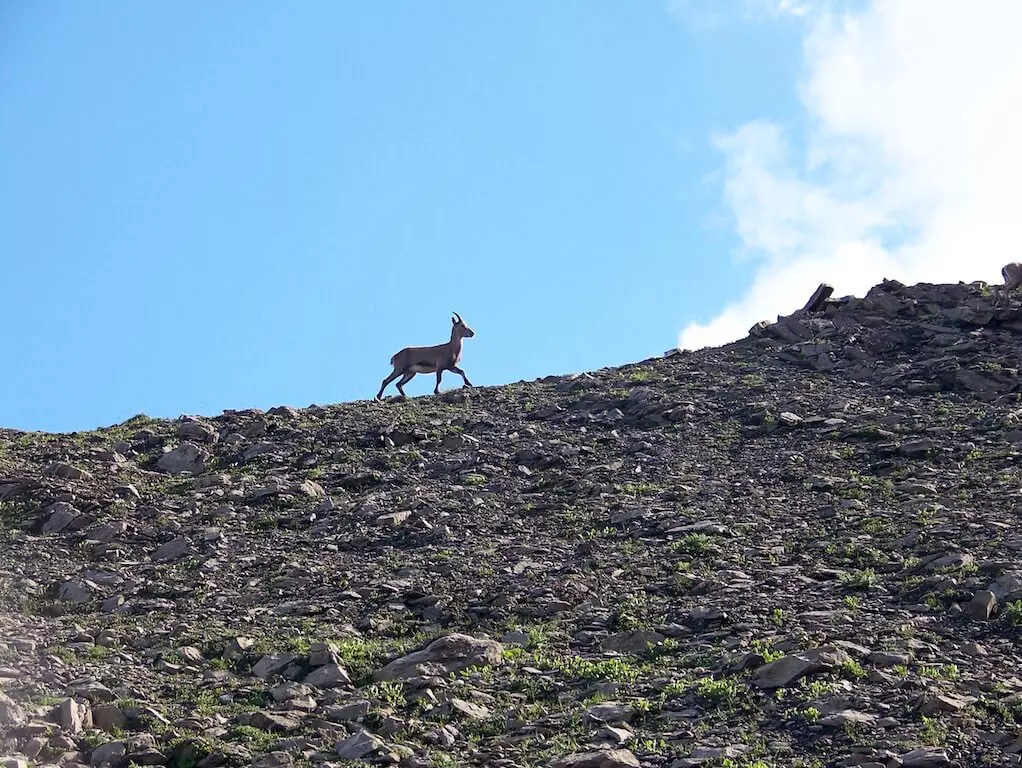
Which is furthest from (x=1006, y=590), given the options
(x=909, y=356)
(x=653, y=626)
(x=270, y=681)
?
(x=909, y=356)

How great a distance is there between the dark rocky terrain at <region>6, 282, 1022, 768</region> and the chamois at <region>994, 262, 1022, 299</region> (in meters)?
1.61

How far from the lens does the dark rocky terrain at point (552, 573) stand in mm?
11609

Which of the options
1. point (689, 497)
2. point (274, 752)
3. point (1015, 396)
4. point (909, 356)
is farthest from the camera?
point (909, 356)

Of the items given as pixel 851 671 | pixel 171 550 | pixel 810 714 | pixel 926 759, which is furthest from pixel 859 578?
pixel 171 550

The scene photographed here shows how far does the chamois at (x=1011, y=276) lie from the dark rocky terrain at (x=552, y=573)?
1610 mm

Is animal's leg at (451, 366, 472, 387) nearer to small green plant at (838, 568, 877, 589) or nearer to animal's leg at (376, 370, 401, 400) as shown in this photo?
animal's leg at (376, 370, 401, 400)

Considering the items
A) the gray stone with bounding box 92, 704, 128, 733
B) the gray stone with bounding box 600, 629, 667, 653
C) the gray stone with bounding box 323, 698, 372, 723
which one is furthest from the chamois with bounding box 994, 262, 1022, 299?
the gray stone with bounding box 92, 704, 128, 733

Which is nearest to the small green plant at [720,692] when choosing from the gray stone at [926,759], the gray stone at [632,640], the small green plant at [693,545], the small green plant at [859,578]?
the gray stone at [632,640]

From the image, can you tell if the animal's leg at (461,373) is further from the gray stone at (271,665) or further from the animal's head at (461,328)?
the gray stone at (271,665)

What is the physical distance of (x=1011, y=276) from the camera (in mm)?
30672

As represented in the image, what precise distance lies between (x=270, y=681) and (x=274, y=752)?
219 cm

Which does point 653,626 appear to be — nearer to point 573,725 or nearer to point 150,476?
point 573,725

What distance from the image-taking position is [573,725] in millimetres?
11742

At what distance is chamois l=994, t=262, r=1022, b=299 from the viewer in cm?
3048
